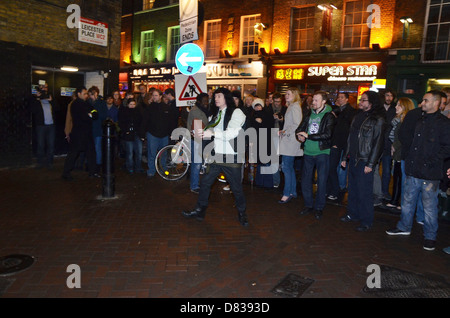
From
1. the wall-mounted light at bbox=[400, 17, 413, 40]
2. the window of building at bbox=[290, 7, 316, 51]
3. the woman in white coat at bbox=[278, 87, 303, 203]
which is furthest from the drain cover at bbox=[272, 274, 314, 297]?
the window of building at bbox=[290, 7, 316, 51]

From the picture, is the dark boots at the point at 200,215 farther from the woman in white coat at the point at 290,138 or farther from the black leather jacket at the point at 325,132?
the black leather jacket at the point at 325,132

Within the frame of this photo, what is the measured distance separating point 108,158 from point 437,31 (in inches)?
542

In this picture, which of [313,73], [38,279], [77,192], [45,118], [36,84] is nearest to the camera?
[38,279]

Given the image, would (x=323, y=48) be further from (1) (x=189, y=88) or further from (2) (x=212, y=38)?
(1) (x=189, y=88)

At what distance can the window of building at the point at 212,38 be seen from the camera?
20188mm

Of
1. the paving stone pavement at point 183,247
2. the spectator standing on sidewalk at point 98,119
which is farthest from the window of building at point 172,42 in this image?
the paving stone pavement at point 183,247

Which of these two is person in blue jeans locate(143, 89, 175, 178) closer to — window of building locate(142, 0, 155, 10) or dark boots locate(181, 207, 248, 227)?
dark boots locate(181, 207, 248, 227)

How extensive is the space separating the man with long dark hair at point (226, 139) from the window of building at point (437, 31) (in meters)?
12.4

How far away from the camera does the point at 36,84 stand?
10031mm

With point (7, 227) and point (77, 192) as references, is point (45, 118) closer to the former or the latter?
point (77, 192)
